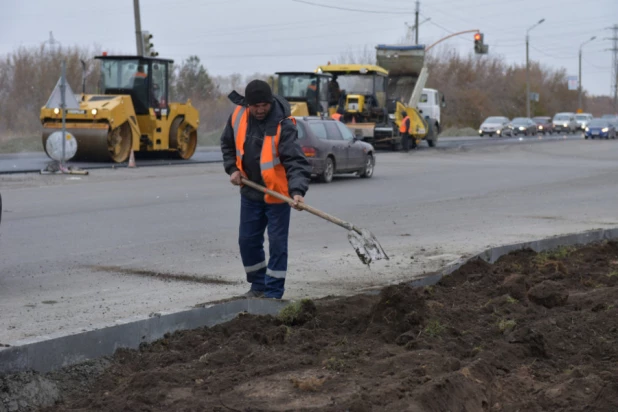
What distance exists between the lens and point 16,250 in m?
11.1

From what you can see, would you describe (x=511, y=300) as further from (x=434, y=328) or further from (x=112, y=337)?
(x=112, y=337)

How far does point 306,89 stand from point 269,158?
2727cm

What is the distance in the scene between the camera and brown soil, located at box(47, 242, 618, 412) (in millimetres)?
5129

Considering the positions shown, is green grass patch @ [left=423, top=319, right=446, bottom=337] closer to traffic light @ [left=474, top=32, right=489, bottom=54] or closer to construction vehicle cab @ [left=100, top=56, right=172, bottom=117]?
construction vehicle cab @ [left=100, top=56, right=172, bottom=117]

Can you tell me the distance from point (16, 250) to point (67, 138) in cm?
1259

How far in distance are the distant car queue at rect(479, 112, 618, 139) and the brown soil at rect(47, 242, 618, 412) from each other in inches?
2178

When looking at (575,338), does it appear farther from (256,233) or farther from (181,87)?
(181,87)

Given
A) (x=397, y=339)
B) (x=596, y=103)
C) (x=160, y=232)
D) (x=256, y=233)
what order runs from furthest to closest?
(x=596, y=103) → (x=160, y=232) → (x=256, y=233) → (x=397, y=339)

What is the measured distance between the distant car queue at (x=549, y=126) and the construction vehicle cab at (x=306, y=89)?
30.7 meters

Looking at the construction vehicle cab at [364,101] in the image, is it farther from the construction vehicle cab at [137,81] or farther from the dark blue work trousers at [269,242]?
the dark blue work trousers at [269,242]

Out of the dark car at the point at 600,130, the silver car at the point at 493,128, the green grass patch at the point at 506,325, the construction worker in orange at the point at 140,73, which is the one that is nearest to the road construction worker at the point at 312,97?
the construction worker in orange at the point at 140,73

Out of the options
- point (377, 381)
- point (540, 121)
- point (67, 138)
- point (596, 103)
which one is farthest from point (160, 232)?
point (596, 103)

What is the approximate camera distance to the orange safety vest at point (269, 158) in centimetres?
784

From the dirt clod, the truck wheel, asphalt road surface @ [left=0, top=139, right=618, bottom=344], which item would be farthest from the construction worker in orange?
the dirt clod
